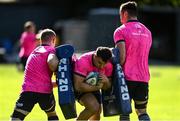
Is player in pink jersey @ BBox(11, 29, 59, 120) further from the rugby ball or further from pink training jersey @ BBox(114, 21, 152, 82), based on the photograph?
pink training jersey @ BBox(114, 21, 152, 82)

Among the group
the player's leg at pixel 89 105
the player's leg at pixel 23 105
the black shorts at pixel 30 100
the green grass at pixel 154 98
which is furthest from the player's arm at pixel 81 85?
the green grass at pixel 154 98

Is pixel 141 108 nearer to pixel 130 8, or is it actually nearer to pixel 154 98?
pixel 130 8

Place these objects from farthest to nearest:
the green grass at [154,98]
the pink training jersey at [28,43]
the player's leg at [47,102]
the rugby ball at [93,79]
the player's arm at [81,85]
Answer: the pink training jersey at [28,43] < the green grass at [154,98] < the player's leg at [47,102] < the player's arm at [81,85] < the rugby ball at [93,79]

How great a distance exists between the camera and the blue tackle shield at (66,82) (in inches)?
446

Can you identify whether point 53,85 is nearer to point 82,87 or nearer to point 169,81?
point 82,87

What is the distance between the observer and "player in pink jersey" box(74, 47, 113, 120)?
11562 millimetres

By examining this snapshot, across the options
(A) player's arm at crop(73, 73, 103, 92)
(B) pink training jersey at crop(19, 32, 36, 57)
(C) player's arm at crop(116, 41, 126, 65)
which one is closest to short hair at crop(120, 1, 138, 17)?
(C) player's arm at crop(116, 41, 126, 65)

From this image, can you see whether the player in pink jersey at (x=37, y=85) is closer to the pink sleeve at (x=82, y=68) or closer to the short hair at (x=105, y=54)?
the pink sleeve at (x=82, y=68)

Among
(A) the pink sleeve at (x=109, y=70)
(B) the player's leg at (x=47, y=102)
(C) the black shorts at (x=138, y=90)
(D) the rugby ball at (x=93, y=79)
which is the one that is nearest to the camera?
(D) the rugby ball at (x=93, y=79)

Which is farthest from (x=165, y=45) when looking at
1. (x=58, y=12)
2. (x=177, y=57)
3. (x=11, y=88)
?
(x=11, y=88)

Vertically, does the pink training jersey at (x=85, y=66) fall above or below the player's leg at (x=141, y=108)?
above

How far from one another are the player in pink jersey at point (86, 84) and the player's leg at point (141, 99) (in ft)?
2.14

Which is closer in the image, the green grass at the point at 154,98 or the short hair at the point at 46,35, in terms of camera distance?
the short hair at the point at 46,35

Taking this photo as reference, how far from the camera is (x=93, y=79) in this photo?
37.7 feet
